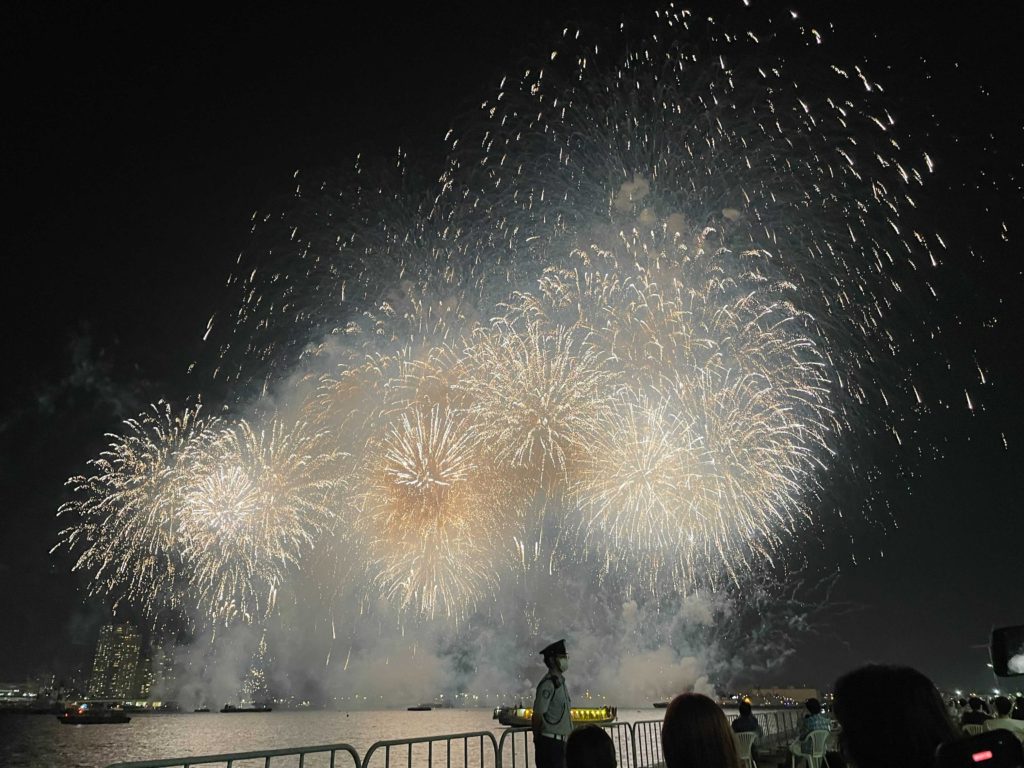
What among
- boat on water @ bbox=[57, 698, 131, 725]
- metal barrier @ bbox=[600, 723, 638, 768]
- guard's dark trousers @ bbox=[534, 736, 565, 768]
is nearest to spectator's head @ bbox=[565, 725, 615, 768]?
metal barrier @ bbox=[600, 723, 638, 768]

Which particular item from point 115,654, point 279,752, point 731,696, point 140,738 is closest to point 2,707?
point 115,654

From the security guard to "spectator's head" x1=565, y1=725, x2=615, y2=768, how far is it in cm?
353

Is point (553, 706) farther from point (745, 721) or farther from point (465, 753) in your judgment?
point (745, 721)

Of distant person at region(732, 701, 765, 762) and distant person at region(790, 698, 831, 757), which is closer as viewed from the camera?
distant person at region(790, 698, 831, 757)

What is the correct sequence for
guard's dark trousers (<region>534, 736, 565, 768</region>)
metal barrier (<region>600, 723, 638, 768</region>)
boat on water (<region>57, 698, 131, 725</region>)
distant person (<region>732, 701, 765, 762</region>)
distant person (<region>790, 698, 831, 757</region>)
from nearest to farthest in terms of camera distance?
1. guard's dark trousers (<region>534, 736, 565, 768</region>)
2. metal barrier (<region>600, 723, 638, 768</region>)
3. distant person (<region>790, 698, 831, 757</region>)
4. distant person (<region>732, 701, 765, 762</region>)
5. boat on water (<region>57, 698, 131, 725</region>)

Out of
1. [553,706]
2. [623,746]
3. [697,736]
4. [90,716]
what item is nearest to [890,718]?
[697,736]

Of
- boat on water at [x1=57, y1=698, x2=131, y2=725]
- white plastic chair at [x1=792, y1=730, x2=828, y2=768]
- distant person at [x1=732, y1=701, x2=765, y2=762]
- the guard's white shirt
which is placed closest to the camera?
the guard's white shirt

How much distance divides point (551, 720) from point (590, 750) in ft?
12.7

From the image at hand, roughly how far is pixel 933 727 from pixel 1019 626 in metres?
2.49

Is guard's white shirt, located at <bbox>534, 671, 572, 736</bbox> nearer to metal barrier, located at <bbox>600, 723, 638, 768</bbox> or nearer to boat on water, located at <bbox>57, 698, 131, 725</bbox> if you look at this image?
metal barrier, located at <bbox>600, 723, 638, 768</bbox>

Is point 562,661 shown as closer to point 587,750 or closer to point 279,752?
point 279,752

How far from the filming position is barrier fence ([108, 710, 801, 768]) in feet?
18.8

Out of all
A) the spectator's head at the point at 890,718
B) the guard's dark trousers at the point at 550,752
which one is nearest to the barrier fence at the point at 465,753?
the guard's dark trousers at the point at 550,752

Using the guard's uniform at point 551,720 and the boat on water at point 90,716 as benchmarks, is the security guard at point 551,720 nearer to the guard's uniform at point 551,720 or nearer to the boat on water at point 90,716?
the guard's uniform at point 551,720
